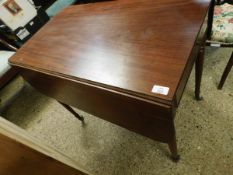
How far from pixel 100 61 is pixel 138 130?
0.34 metres

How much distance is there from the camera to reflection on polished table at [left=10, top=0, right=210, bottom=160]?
0.67 metres

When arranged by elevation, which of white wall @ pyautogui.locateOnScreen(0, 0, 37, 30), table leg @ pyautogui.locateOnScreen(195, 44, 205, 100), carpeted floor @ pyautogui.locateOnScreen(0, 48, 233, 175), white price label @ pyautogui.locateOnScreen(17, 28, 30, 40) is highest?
white wall @ pyautogui.locateOnScreen(0, 0, 37, 30)

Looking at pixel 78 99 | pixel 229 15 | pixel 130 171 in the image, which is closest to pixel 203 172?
pixel 130 171

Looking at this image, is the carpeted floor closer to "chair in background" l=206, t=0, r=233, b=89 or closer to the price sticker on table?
"chair in background" l=206, t=0, r=233, b=89

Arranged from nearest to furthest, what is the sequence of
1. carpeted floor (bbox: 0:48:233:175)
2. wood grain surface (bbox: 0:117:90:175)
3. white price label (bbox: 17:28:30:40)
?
wood grain surface (bbox: 0:117:90:175) → carpeted floor (bbox: 0:48:233:175) → white price label (bbox: 17:28:30:40)

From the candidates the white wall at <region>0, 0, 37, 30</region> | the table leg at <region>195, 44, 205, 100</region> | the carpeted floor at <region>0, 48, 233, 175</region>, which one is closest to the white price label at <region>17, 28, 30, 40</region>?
the white wall at <region>0, 0, 37, 30</region>

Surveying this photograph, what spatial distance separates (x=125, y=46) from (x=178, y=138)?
0.72 meters

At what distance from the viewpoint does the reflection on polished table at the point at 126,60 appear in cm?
67

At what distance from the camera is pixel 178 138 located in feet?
4.01

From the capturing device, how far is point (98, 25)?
3.29ft

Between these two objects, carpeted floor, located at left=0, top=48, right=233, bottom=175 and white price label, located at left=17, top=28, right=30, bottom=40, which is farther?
white price label, located at left=17, top=28, right=30, bottom=40

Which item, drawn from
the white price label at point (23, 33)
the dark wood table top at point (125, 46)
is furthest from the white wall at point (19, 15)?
the dark wood table top at point (125, 46)

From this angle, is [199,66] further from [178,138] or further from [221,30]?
[178,138]

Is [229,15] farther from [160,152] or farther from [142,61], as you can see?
[160,152]
